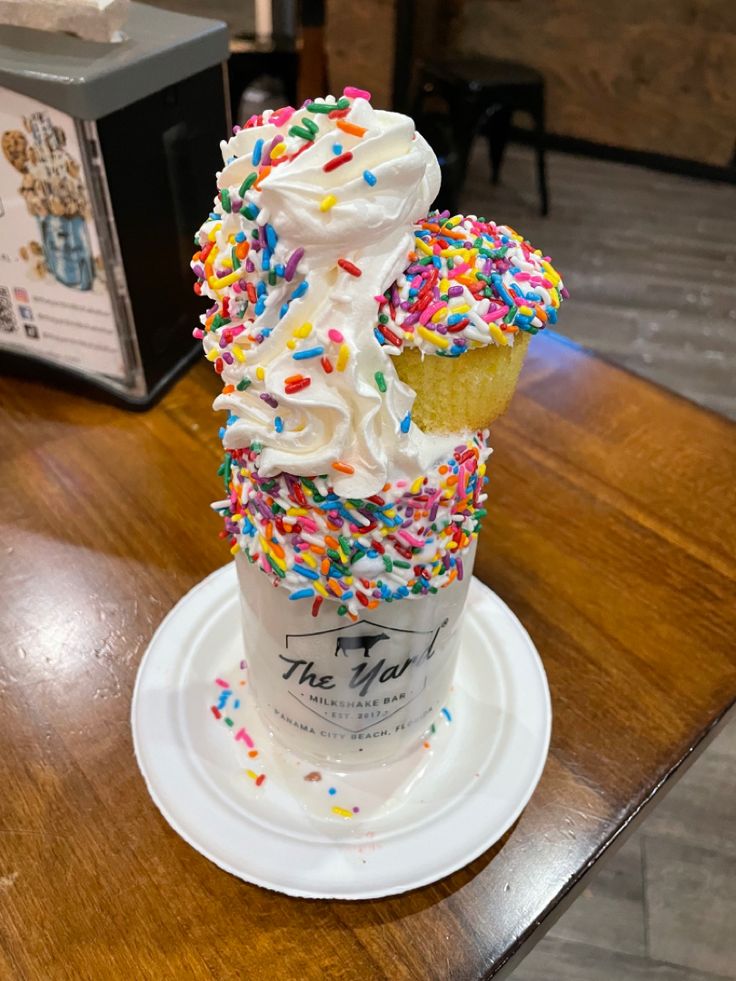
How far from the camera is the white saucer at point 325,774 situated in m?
0.57

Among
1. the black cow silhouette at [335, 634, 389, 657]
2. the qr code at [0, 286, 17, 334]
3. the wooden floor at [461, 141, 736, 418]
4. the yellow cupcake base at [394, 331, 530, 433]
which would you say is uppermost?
the yellow cupcake base at [394, 331, 530, 433]

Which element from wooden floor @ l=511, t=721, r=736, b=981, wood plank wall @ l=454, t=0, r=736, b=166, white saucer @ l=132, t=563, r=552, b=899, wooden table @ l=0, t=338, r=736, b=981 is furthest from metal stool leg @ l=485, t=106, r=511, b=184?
white saucer @ l=132, t=563, r=552, b=899

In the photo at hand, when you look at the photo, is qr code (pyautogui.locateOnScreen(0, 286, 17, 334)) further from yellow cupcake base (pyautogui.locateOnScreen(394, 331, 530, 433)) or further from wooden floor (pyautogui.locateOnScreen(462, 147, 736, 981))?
wooden floor (pyautogui.locateOnScreen(462, 147, 736, 981))

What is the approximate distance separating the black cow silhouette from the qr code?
0.69 m

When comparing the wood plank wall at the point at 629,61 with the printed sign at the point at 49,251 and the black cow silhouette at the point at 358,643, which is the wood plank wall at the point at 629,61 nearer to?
the printed sign at the point at 49,251

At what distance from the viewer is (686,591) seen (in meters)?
0.81

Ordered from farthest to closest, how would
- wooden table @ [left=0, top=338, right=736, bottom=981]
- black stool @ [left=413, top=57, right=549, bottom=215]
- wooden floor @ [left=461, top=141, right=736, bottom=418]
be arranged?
black stool @ [left=413, top=57, right=549, bottom=215] < wooden floor @ [left=461, top=141, right=736, bottom=418] < wooden table @ [left=0, top=338, right=736, bottom=981]

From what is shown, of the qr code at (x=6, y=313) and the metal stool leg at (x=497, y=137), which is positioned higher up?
the qr code at (x=6, y=313)

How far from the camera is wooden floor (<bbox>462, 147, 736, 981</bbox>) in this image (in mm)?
1062

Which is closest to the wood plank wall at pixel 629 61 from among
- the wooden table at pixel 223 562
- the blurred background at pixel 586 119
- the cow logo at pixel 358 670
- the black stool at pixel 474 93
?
the blurred background at pixel 586 119

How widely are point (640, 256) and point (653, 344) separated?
22.5 inches

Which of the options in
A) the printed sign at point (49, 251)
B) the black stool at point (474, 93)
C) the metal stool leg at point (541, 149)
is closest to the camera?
the printed sign at point (49, 251)

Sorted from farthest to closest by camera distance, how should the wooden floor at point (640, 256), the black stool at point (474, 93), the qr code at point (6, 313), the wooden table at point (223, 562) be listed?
1. the black stool at point (474, 93)
2. the wooden floor at point (640, 256)
3. the qr code at point (6, 313)
4. the wooden table at point (223, 562)

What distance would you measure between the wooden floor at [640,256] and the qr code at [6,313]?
1.49 m
